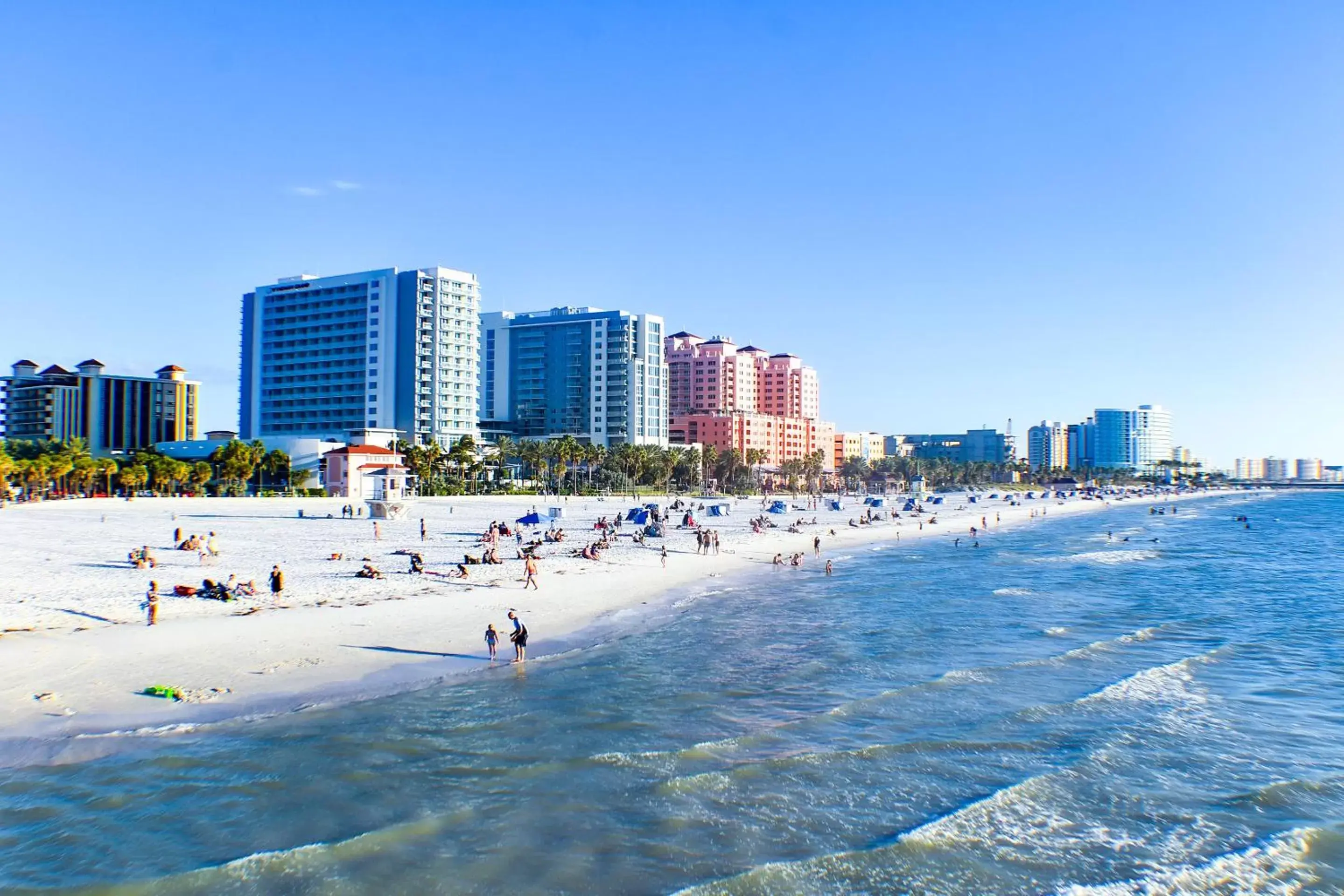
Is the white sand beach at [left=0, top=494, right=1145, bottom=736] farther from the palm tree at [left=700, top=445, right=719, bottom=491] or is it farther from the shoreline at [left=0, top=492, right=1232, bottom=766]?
the palm tree at [left=700, top=445, right=719, bottom=491]

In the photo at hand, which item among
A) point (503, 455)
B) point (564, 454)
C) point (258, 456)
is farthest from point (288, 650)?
point (503, 455)

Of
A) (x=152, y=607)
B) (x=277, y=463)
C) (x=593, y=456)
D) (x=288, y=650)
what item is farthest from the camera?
(x=593, y=456)

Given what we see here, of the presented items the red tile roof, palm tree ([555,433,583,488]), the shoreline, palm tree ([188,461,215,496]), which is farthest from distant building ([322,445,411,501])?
the shoreline

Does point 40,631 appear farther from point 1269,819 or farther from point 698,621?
point 1269,819

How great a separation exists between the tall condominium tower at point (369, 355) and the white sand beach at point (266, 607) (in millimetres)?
68221

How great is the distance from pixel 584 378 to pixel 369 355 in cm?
4316

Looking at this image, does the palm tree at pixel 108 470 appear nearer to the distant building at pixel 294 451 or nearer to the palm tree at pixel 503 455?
the distant building at pixel 294 451

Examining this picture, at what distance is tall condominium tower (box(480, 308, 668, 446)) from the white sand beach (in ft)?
317

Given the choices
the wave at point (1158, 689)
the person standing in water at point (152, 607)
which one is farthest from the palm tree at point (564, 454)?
the wave at point (1158, 689)

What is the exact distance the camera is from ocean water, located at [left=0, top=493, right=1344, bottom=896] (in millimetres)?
12578

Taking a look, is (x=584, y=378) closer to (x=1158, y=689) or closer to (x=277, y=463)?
(x=277, y=463)

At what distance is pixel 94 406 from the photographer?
6683 inches

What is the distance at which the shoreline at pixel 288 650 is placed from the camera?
17.8 metres

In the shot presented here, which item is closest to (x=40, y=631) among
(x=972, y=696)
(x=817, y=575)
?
(x=972, y=696)
